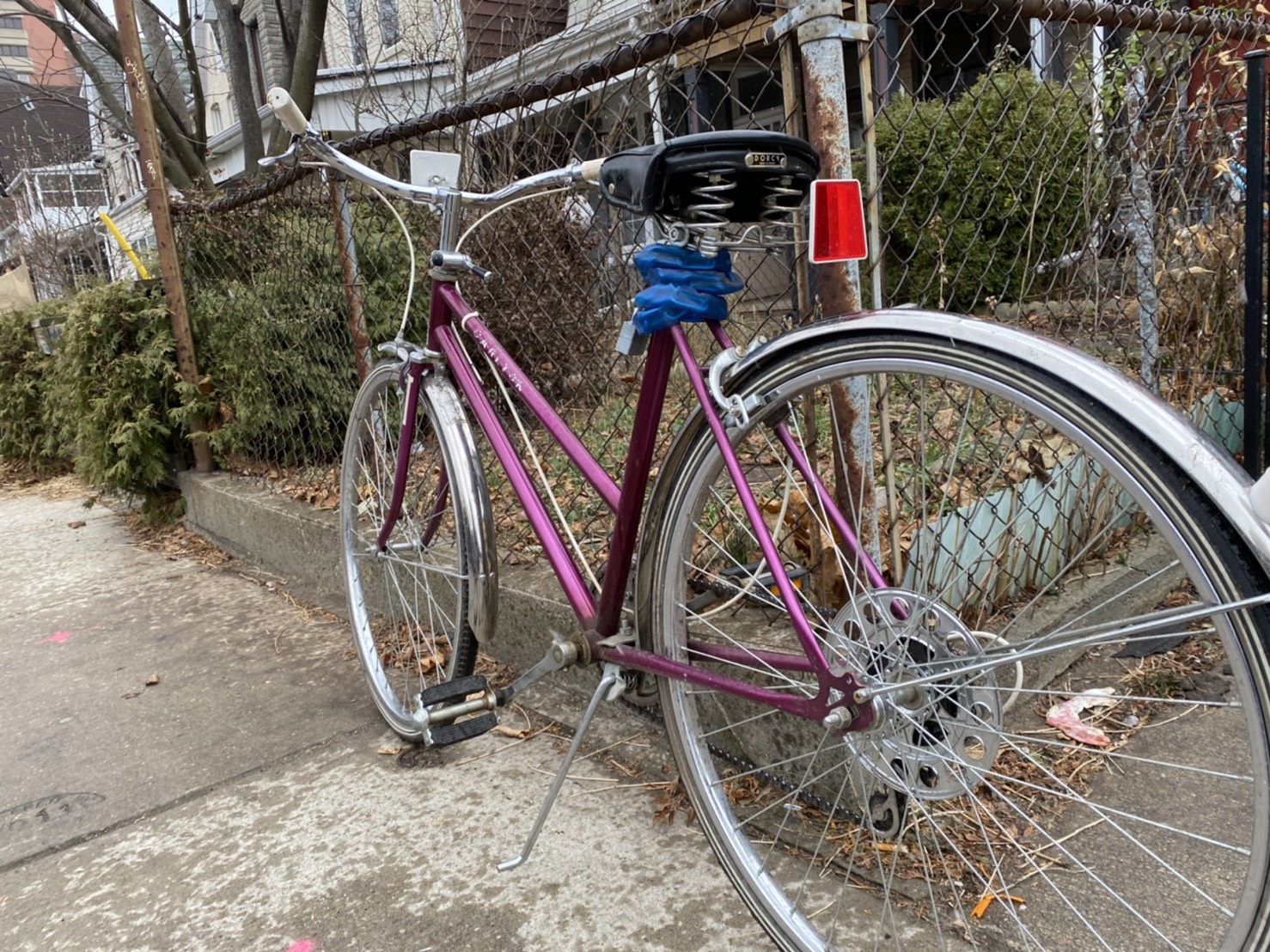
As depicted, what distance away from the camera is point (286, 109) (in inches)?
81.8

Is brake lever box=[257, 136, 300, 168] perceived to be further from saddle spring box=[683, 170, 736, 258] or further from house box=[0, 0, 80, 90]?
house box=[0, 0, 80, 90]

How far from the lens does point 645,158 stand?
1479 millimetres

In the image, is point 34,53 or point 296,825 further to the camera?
point 34,53

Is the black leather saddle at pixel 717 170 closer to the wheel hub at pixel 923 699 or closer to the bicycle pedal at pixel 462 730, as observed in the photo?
the wheel hub at pixel 923 699

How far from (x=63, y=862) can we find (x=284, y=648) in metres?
1.26

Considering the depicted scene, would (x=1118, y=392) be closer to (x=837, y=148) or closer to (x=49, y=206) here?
(x=837, y=148)

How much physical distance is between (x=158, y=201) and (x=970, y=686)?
15.7 feet

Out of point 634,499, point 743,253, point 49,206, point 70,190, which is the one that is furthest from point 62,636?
point 49,206

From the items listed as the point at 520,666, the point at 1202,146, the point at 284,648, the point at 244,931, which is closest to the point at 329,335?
the point at 284,648

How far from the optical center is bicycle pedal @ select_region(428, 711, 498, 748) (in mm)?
2125

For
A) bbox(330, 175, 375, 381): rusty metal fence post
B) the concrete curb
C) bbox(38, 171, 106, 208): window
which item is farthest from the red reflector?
bbox(38, 171, 106, 208): window

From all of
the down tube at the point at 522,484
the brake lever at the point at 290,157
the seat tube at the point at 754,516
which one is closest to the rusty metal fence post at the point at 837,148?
the seat tube at the point at 754,516

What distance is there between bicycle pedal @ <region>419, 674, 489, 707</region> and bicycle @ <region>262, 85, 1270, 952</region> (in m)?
0.01

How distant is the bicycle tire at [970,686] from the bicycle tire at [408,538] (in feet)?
2.08
